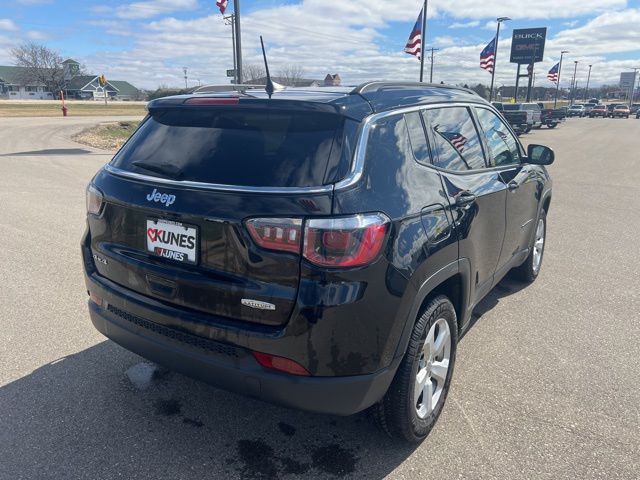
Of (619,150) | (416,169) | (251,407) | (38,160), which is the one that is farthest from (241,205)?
(619,150)

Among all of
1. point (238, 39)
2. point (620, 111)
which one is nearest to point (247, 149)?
point (238, 39)

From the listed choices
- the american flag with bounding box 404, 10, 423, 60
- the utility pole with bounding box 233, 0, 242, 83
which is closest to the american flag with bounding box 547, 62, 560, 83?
the american flag with bounding box 404, 10, 423, 60

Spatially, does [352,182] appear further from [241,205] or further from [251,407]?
[251,407]

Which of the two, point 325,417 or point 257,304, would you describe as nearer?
point 257,304

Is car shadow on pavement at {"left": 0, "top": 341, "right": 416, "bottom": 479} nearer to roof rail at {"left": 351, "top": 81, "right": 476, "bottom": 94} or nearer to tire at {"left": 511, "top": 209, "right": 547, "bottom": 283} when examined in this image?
roof rail at {"left": 351, "top": 81, "right": 476, "bottom": 94}

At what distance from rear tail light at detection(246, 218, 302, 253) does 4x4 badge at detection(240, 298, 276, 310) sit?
248 mm

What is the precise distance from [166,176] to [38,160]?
41.0 feet

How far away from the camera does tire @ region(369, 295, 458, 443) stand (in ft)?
8.52

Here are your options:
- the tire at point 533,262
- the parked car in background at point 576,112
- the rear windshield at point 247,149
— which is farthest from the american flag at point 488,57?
the parked car in background at point 576,112

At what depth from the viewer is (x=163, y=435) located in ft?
9.34

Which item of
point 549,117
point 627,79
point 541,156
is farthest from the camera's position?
point 627,79

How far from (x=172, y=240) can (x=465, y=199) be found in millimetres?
1687

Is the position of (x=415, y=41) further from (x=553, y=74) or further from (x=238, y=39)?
(x=553, y=74)

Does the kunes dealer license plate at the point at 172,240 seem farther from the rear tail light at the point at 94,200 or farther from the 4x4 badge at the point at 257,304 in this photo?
the rear tail light at the point at 94,200
